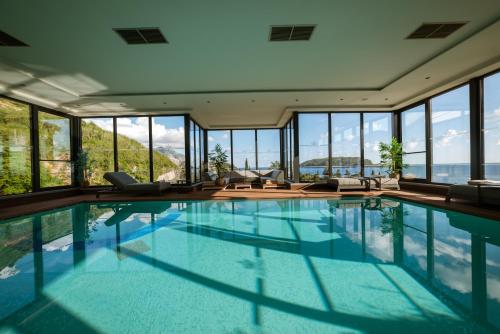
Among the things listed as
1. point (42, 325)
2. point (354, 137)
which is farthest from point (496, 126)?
point (42, 325)

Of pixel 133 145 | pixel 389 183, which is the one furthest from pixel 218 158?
pixel 389 183

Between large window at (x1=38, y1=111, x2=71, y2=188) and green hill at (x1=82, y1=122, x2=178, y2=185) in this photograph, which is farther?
green hill at (x1=82, y1=122, x2=178, y2=185)

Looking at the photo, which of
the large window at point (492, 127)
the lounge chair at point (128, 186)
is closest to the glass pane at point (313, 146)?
the large window at point (492, 127)

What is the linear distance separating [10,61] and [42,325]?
6.15 metres

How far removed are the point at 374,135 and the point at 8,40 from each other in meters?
11.7

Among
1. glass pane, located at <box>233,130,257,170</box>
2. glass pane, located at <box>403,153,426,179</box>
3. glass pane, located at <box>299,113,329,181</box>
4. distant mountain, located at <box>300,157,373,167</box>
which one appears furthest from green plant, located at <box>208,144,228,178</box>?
glass pane, located at <box>403,153,426,179</box>

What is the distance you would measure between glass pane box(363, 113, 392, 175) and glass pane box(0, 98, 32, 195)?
12.2m

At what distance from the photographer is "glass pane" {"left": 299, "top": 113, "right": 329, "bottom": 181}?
36.0 ft

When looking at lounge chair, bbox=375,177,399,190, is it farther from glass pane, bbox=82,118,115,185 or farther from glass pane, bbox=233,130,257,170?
glass pane, bbox=82,118,115,185

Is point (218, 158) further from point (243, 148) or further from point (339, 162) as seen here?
point (339, 162)

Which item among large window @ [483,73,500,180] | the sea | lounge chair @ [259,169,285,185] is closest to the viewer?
large window @ [483,73,500,180]

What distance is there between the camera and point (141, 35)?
4.70 m

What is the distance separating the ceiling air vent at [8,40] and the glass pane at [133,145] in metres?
6.04

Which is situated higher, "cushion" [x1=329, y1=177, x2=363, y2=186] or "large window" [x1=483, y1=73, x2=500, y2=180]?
"large window" [x1=483, y1=73, x2=500, y2=180]
